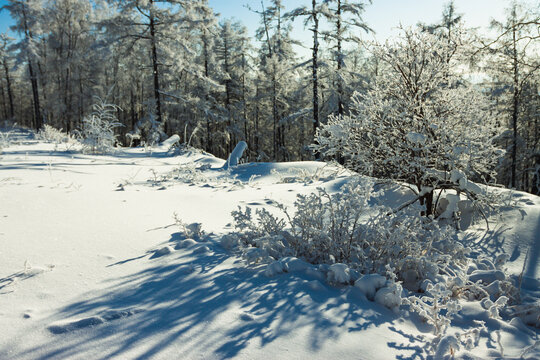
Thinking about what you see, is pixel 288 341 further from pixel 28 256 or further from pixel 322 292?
pixel 28 256

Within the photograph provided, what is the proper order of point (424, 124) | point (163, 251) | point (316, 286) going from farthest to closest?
1. point (424, 124)
2. point (163, 251)
3. point (316, 286)

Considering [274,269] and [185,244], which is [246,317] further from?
[185,244]

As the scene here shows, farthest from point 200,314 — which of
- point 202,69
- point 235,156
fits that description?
point 202,69

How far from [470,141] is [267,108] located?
28112 mm

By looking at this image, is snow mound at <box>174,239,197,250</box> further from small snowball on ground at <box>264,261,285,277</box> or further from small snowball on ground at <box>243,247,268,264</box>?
small snowball on ground at <box>264,261,285,277</box>

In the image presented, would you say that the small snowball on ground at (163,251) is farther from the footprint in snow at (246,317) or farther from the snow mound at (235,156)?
the snow mound at (235,156)

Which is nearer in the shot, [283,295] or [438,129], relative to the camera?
[283,295]

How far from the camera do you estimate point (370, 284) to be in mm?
1891

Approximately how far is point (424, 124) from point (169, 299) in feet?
10.4

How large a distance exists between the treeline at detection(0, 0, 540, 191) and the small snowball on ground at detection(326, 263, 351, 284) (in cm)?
749

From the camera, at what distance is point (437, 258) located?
2.29 m

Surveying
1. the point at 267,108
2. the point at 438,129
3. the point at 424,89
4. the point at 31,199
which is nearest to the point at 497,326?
the point at 438,129

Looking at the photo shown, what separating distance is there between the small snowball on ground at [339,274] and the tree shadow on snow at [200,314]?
70 millimetres

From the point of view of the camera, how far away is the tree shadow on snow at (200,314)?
4.24 feet
